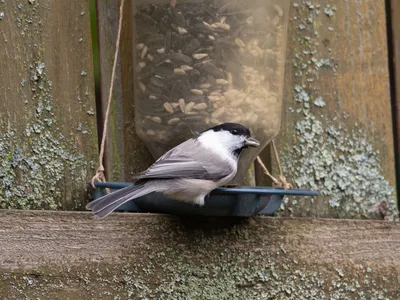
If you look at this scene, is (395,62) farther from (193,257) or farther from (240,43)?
(193,257)

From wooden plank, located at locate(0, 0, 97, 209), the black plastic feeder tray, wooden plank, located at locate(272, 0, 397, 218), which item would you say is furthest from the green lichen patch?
wooden plank, located at locate(272, 0, 397, 218)

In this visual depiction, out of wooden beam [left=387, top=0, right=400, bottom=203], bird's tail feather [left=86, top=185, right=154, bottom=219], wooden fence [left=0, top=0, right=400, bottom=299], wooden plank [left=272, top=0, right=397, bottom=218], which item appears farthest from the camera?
wooden beam [left=387, top=0, right=400, bottom=203]

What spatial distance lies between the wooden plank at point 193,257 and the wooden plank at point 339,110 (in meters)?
0.17

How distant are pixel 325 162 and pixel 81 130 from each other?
33.8 inches

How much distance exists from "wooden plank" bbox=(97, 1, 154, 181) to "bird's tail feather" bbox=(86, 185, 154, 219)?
0.25 metres

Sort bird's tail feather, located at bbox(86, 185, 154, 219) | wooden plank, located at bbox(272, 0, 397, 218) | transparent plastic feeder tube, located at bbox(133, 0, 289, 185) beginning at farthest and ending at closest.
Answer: wooden plank, located at bbox(272, 0, 397, 218), transparent plastic feeder tube, located at bbox(133, 0, 289, 185), bird's tail feather, located at bbox(86, 185, 154, 219)

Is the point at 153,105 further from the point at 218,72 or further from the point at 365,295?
the point at 365,295

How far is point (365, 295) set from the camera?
247cm

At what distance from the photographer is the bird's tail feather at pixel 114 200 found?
199 centimetres

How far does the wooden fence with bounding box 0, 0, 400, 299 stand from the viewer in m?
2.09

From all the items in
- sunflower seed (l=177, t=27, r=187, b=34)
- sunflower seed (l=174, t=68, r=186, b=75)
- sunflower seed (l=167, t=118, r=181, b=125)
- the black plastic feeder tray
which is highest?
sunflower seed (l=177, t=27, r=187, b=34)

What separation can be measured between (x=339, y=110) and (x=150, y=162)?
69cm

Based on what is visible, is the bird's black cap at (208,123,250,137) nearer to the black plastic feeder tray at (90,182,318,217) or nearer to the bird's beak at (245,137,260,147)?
the bird's beak at (245,137,260,147)

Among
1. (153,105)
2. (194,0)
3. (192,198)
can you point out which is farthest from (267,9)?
(192,198)
